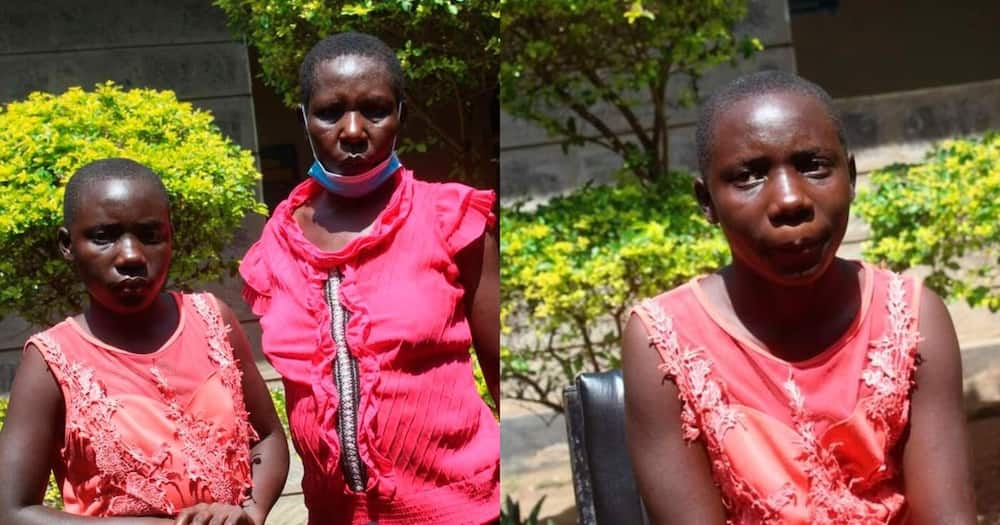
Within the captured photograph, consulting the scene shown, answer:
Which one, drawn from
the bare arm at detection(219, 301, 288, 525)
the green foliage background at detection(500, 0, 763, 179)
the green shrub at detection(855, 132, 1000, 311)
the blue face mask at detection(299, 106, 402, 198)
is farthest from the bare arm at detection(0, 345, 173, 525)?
the green shrub at detection(855, 132, 1000, 311)

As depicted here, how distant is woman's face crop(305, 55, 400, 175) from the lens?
7.91 ft

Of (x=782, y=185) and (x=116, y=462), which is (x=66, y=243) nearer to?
(x=116, y=462)

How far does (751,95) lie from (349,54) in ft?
2.66

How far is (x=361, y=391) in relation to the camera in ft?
7.73

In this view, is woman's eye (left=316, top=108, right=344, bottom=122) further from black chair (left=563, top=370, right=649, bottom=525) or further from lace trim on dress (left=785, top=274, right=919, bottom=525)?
lace trim on dress (left=785, top=274, right=919, bottom=525)

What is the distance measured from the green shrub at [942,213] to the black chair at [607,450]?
9.99 feet

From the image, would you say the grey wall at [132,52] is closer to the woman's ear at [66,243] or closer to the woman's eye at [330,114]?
the woman's ear at [66,243]

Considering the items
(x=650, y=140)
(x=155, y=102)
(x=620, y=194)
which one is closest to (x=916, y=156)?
(x=650, y=140)

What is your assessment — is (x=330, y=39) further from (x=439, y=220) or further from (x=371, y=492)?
(x=371, y=492)

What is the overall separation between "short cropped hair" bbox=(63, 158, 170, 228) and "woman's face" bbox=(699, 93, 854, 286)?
1.15m

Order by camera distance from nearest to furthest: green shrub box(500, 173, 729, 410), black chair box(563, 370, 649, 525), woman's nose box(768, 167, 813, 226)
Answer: woman's nose box(768, 167, 813, 226) < black chair box(563, 370, 649, 525) < green shrub box(500, 173, 729, 410)

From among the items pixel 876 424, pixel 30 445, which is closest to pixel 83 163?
pixel 30 445

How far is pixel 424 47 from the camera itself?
512 centimetres

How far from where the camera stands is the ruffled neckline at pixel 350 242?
2.42m
